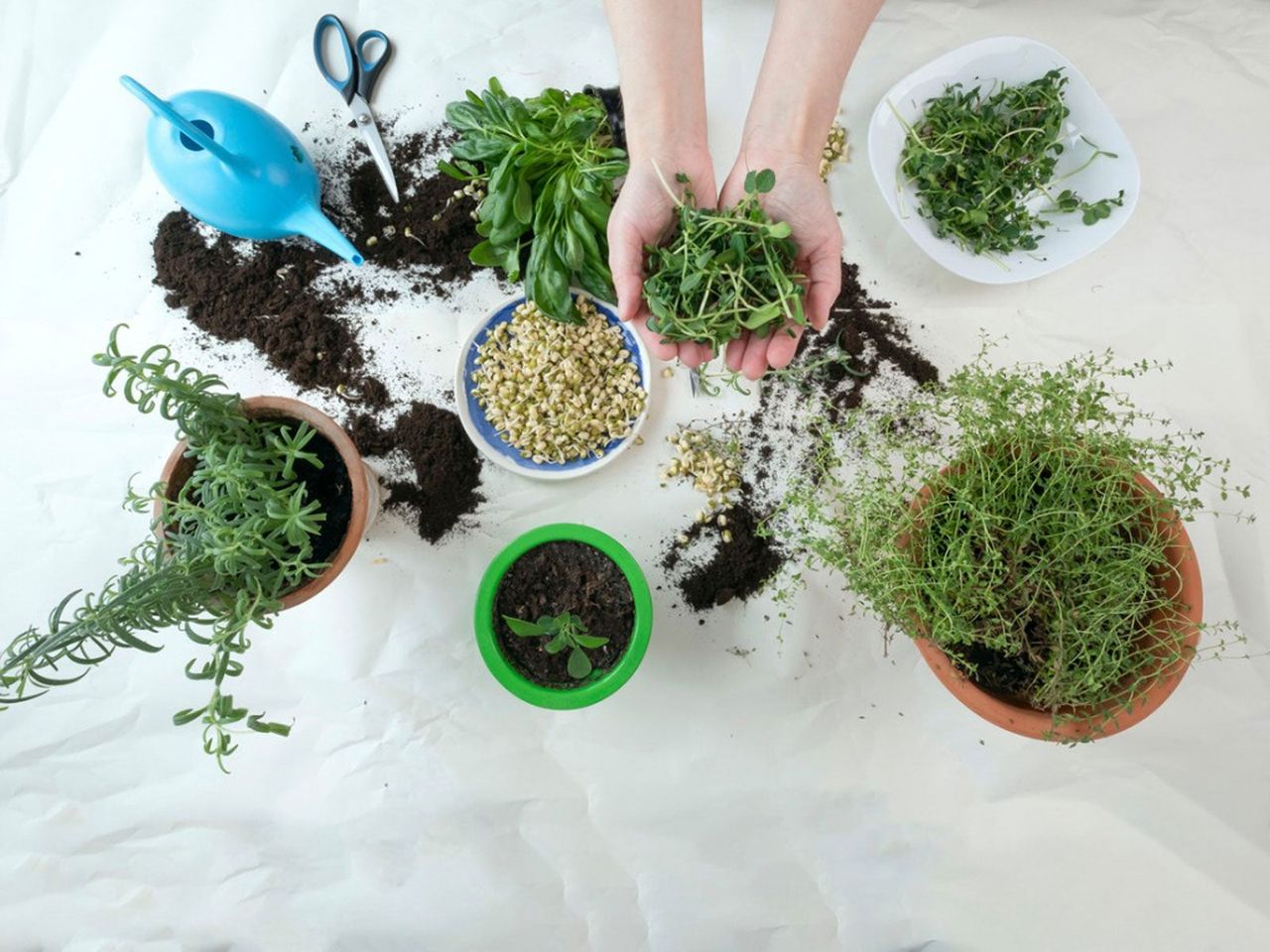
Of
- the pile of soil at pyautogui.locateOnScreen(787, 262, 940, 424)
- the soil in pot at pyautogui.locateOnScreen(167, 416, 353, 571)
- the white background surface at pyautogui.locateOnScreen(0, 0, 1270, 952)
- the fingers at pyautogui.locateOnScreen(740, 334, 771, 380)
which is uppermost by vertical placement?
the fingers at pyautogui.locateOnScreen(740, 334, 771, 380)

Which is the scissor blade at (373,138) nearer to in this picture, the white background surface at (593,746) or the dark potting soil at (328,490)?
the white background surface at (593,746)

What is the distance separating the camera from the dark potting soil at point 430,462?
55.2 inches

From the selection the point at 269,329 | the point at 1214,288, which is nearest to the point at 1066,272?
the point at 1214,288

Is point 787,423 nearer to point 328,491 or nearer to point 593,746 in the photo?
point 593,746

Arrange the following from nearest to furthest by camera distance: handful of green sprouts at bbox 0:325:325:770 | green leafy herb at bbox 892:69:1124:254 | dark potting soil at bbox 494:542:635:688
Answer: handful of green sprouts at bbox 0:325:325:770 → dark potting soil at bbox 494:542:635:688 → green leafy herb at bbox 892:69:1124:254

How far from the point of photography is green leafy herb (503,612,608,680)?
3.99 feet

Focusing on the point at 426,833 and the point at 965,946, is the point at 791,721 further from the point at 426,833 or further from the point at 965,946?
the point at 426,833

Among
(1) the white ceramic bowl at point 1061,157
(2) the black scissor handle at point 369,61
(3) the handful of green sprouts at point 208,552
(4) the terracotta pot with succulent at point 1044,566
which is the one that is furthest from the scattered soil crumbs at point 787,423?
(2) the black scissor handle at point 369,61

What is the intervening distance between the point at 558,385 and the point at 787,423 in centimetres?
41

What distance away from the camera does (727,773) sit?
1.37 metres

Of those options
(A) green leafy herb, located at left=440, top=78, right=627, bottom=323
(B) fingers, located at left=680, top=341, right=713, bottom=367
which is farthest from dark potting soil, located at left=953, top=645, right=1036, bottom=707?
(A) green leafy herb, located at left=440, top=78, right=627, bottom=323

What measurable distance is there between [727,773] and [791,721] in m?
0.14

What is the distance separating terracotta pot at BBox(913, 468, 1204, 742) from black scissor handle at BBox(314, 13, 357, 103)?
3.96 feet

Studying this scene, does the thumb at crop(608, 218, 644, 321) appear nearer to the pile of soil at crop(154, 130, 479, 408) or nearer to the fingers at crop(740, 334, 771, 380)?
the fingers at crop(740, 334, 771, 380)
